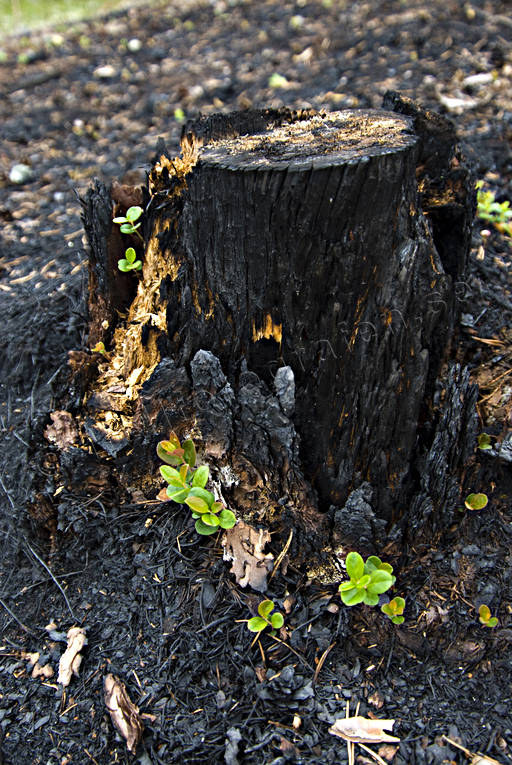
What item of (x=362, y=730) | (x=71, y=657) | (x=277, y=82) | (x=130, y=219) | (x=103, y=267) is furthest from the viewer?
(x=277, y=82)

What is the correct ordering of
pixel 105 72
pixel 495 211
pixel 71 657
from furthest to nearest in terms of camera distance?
pixel 105 72
pixel 495 211
pixel 71 657

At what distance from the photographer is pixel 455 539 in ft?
6.82

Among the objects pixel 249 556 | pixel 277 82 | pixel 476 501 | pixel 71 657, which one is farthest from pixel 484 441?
pixel 277 82

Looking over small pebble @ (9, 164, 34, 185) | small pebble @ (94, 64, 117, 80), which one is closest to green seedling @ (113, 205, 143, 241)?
small pebble @ (9, 164, 34, 185)

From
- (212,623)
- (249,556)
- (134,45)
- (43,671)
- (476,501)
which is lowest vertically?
(43,671)

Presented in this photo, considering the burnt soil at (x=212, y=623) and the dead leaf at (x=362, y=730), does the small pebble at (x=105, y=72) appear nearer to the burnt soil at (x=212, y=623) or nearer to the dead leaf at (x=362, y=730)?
the burnt soil at (x=212, y=623)

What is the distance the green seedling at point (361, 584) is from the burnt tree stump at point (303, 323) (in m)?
0.16

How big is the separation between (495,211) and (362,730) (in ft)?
9.04

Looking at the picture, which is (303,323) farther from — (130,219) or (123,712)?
(123,712)

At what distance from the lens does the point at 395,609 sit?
1923 mm

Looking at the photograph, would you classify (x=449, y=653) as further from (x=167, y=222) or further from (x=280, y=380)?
(x=167, y=222)

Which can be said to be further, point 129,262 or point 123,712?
point 129,262

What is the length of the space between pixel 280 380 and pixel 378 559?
26.1 inches

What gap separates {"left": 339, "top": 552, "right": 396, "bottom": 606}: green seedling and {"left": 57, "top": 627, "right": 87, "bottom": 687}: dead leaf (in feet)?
3.04
